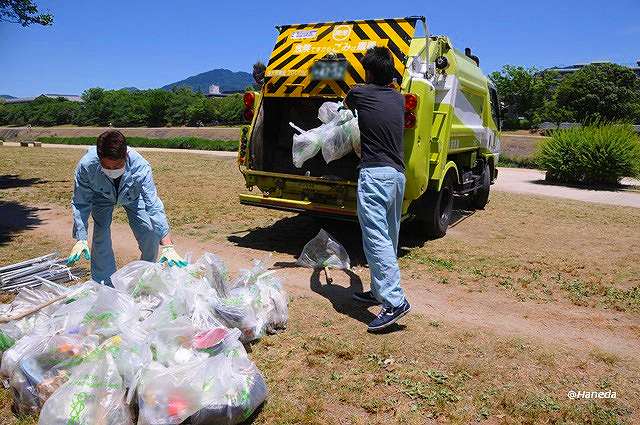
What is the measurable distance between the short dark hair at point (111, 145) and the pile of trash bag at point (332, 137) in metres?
2.35

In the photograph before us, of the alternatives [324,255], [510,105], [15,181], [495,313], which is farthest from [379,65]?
[510,105]

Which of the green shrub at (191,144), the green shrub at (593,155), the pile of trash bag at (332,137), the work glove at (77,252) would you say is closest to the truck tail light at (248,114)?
the pile of trash bag at (332,137)

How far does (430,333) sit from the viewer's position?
3818mm

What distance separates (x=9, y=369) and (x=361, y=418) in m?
2.00

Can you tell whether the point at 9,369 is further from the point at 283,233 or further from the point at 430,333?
the point at 283,233

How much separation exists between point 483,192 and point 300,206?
4.81 meters

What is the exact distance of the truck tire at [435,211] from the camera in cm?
640

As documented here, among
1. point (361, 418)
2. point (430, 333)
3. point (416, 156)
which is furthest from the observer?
point (416, 156)

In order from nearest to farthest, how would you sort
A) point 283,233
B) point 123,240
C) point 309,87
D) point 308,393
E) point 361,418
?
point 361,418 → point 308,393 → point 309,87 → point 123,240 → point 283,233

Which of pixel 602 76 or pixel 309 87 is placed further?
pixel 602 76

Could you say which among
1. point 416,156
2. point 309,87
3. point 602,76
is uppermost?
point 602,76

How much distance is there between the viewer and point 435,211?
6449 millimetres

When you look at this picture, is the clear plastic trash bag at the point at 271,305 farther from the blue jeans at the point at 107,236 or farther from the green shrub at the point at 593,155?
the green shrub at the point at 593,155

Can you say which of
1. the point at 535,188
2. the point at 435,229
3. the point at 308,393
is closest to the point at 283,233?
the point at 435,229
